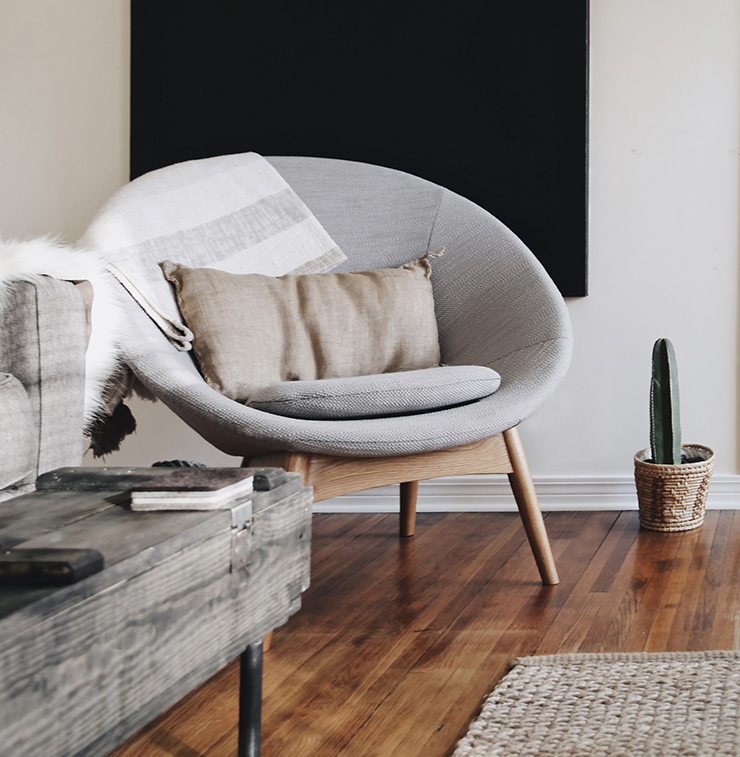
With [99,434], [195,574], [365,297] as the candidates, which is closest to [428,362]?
[365,297]

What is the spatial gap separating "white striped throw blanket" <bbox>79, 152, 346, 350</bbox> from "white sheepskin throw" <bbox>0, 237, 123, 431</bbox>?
6.0 inches

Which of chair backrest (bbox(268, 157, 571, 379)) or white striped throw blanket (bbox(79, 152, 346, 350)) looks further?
→ chair backrest (bbox(268, 157, 571, 379))

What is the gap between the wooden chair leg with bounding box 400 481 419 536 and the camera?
80.1 inches

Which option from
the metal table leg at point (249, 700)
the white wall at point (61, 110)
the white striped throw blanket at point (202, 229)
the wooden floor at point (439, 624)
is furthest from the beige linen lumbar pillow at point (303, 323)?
the white wall at point (61, 110)

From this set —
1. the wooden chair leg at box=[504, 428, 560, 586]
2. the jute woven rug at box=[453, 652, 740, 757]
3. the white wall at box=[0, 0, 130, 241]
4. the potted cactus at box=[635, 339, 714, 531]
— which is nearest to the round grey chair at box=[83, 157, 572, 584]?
the wooden chair leg at box=[504, 428, 560, 586]

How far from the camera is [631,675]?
116 centimetres

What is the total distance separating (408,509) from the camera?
80.2 inches

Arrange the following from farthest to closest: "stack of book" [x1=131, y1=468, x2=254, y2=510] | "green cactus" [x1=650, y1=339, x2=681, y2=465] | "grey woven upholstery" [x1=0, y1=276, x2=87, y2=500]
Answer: "green cactus" [x1=650, y1=339, x2=681, y2=465] → "grey woven upholstery" [x1=0, y1=276, x2=87, y2=500] → "stack of book" [x1=131, y1=468, x2=254, y2=510]

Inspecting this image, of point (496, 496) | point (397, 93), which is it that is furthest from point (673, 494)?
point (397, 93)

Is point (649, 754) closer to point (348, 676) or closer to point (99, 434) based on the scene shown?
point (348, 676)

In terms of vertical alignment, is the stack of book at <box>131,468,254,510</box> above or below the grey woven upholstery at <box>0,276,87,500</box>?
below

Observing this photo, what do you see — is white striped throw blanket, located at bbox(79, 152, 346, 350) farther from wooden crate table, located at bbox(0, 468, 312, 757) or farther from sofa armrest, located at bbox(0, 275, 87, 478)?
wooden crate table, located at bbox(0, 468, 312, 757)

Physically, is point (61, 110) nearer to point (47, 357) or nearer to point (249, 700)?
point (47, 357)

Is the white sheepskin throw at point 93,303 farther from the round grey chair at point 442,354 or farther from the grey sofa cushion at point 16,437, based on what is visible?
the grey sofa cushion at point 16,437
